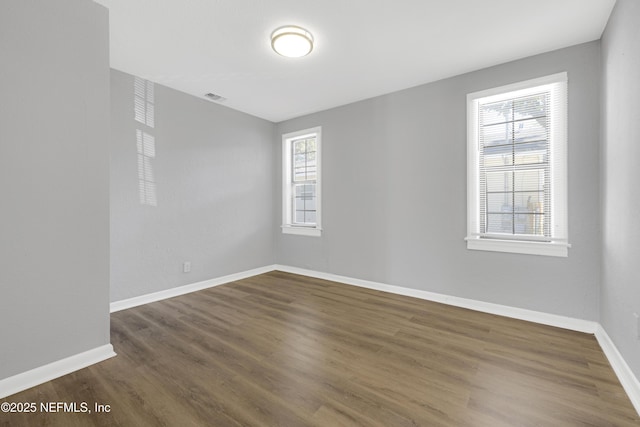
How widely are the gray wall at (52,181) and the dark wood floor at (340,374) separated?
34cm

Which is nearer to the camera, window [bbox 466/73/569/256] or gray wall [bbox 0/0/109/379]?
gray wall [bbox 0/0/109/379]

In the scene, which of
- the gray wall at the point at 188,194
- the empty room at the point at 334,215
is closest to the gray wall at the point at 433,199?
the empty room at the point at 334,215

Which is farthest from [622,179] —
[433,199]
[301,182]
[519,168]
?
[301,182]

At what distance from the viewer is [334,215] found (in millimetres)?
4262

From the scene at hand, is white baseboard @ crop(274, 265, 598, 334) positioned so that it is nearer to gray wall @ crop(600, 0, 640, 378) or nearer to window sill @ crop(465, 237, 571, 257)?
gray wall @ crop(600, 0, 640, 378)

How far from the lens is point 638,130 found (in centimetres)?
161

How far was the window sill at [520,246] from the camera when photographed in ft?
8.50

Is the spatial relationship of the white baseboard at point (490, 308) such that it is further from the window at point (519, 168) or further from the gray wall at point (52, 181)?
the gray wall at point (52, 181)

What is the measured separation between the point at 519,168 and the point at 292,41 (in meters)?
2.58

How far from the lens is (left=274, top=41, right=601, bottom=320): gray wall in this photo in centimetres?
250

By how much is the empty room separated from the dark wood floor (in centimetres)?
2

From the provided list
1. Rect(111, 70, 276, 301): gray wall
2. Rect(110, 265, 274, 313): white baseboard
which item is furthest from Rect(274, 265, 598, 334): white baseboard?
Rect(111, 70, 276, 301): gray wall

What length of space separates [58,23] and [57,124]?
0.70m

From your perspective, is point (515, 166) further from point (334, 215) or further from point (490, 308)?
point (334, 215)
